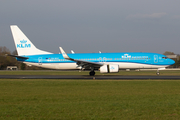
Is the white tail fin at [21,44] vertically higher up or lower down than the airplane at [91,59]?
higher up

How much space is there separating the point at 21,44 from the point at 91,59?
480 inches

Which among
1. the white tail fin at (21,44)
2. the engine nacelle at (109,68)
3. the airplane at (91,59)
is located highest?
the white tail fin at (21,44)

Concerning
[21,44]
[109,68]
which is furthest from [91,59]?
[21,44]

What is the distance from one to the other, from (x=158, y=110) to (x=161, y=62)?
1062 inches

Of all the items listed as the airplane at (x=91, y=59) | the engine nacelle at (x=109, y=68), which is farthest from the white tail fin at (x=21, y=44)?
the engine nacelle at (x=109, y=68)

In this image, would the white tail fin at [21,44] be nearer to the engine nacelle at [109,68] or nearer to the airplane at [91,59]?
the airplane at [91,59]

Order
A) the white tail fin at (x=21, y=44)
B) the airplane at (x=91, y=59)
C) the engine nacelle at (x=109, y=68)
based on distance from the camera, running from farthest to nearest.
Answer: the white tail fin at (x=21, y=44), the airplane at (x=91, y=59), the engine nacelle at (x=109, y=68)

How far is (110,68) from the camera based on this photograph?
1278 inches

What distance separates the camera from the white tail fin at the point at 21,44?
3706 cm

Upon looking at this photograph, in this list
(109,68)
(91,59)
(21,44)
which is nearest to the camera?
(109,68)

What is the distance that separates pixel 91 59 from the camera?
115 ft

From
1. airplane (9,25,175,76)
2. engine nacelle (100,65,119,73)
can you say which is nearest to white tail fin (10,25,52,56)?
airplane (9,25,175,76)

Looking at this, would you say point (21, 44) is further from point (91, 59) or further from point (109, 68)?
point (109, 68)

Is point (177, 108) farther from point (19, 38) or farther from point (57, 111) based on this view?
point (19, 38)
